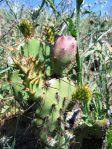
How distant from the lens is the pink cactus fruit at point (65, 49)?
1.91 m

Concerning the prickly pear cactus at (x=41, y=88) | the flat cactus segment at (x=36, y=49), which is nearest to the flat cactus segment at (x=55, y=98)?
the prickly pear cactus at (x=41, y=88)

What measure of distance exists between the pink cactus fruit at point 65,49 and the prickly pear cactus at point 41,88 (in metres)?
0.07

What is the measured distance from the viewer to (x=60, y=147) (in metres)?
1.94

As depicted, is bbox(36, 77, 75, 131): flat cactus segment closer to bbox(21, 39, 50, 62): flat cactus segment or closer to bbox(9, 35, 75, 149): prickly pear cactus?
bbox(9, 35, 75, 149): prickly pear cactus

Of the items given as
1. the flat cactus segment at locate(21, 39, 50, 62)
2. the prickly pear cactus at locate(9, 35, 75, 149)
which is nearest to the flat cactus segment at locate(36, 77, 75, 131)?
the prickly pear cactus at locate(9, 35, 75, 149)

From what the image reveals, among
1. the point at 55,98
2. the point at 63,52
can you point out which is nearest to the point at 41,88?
the point at 55,98

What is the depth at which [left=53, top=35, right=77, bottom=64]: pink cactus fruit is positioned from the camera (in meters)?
1.91

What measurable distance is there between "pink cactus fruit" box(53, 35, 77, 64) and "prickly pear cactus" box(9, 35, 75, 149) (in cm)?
7

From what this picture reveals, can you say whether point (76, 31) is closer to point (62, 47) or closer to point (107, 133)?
point (62, 47)

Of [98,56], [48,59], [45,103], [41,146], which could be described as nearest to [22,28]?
[48,59]

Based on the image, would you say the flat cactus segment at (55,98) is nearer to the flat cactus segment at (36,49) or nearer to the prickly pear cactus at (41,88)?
the prickly pear cactus at (41,88)

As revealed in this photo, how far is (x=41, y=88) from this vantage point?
1896mm

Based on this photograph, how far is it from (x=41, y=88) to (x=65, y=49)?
192 millimetres

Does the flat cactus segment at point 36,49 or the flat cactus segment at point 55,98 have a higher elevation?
the flat cactus segment at point 36,49
